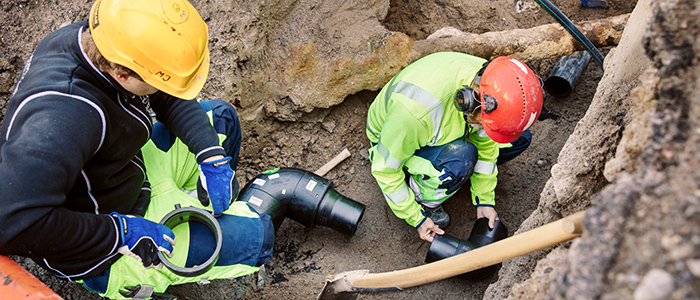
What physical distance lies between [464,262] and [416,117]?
1.14 metres

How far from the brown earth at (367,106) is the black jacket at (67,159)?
2.32 ft

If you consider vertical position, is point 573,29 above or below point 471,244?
above

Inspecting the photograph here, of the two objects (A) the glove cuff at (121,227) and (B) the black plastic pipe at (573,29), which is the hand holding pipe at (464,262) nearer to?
(A) the glove cuff at (121,227)

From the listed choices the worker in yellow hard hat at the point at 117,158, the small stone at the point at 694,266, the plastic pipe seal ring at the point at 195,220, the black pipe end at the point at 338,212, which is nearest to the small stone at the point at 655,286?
the small stone at the point at 694,266

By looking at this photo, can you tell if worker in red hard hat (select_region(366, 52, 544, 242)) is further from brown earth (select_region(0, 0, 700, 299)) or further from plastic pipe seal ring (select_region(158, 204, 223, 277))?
plastic pipe seal ring (select_region(158, 204, 223, 277))

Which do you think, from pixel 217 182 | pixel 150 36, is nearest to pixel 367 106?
pixel 217 182

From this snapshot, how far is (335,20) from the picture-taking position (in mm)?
3240

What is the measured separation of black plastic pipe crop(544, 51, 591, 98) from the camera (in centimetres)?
346

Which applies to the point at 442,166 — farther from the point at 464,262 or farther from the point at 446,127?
the point at 464,262

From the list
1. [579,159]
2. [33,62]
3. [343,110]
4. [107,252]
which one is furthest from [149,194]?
[579,159]

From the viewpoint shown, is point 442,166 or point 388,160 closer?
point 388,160

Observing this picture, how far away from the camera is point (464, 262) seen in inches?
57.9

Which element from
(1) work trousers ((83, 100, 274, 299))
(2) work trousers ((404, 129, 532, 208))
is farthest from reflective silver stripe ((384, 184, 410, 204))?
(1) work trousers ((83, 100, 274, 299))

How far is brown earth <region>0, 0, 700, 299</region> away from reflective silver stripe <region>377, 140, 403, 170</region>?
2.44 ft
